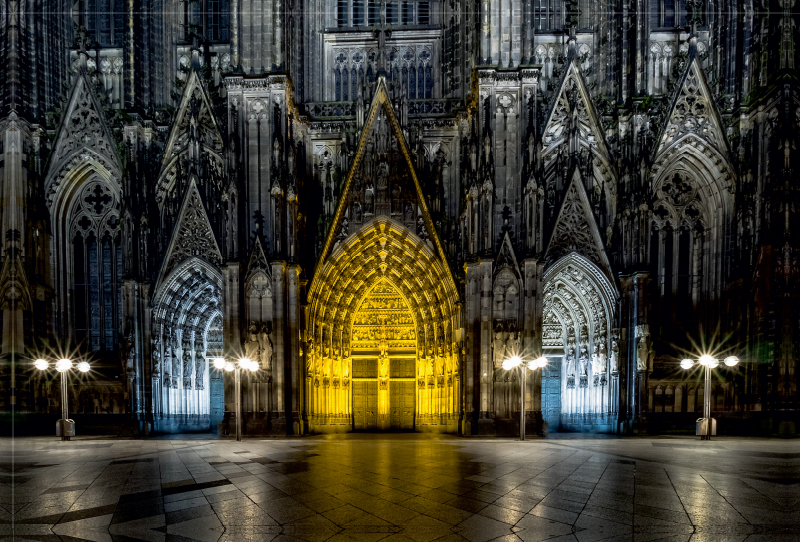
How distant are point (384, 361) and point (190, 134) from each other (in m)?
12.7

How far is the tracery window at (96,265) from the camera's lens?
75.9 ft

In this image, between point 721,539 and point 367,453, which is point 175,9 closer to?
point 367,453

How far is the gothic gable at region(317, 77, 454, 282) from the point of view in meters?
22.7

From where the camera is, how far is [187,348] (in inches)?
908

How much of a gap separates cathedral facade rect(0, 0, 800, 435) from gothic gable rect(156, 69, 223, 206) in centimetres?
10

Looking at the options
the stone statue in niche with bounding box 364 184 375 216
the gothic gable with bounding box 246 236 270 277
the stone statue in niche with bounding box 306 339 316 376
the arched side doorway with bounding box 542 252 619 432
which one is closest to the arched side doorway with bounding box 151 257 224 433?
the gothic gable with bounding box 246 236 270 277

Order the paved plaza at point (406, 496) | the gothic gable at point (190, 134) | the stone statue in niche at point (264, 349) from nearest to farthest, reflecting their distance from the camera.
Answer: the paved plaza at point (406, 496)
the stone statue in niche at point (264, 349)
the gothic gable at point (190, 134)

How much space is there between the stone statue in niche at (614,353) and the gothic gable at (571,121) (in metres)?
6.85

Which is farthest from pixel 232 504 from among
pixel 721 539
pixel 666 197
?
pixel 666 197

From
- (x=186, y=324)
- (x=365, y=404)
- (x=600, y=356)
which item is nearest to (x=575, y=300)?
(x=600, y=356)

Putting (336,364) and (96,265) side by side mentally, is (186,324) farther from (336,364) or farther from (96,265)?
(336,364)

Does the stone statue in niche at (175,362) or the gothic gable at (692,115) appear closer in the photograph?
the gothic gable at (692,115)

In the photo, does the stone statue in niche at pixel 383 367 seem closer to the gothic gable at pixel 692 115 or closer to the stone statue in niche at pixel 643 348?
the stone statue in niche at pixel 643 348

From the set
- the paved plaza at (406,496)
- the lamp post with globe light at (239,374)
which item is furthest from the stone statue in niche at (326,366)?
the paved plaza at (406,496)
